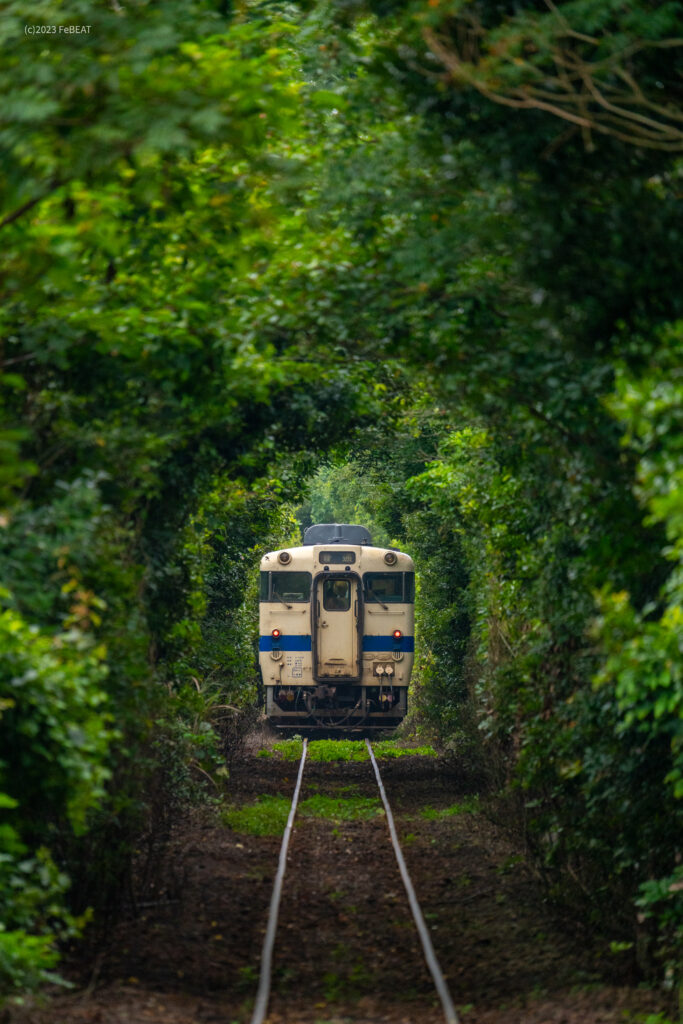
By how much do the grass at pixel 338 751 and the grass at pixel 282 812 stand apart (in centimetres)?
513

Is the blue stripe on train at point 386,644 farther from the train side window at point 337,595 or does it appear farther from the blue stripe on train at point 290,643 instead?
the blue stripe on train at point 290,643

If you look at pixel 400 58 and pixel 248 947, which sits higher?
pixel 400 58

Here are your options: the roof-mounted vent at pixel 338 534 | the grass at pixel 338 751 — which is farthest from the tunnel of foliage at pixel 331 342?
the roof-mounted vent at pixel 338 534

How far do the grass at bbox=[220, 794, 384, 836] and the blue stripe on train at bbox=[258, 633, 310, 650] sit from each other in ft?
17.2

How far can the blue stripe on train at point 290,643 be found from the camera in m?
21.2

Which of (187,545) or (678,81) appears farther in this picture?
(187,545)

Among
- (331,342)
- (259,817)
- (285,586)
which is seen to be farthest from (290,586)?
(331,342)

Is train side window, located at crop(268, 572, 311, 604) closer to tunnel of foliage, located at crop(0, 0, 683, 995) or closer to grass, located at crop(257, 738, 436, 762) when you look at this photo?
grass, located at crop(257, 738, 436, 762)

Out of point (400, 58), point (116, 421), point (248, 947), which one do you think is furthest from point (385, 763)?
point (400, 58)

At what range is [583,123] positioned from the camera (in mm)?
5566

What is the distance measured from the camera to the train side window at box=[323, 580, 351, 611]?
2130cm

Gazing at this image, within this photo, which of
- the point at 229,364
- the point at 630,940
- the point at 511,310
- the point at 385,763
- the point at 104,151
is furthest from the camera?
the point at 385,763

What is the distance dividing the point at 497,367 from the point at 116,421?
7.77 ft

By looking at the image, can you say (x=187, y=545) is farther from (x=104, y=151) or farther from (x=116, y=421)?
(x=104, y=151)
